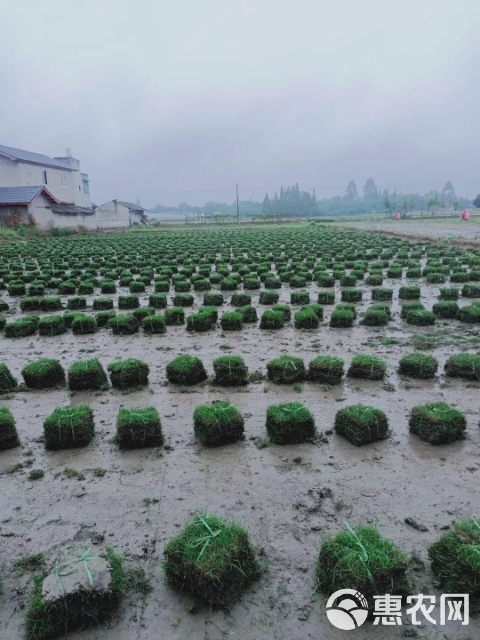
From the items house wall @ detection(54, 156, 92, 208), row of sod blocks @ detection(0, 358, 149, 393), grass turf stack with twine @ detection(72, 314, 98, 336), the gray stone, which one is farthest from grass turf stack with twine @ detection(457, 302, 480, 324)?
house wall @ detection(54, 156, 92, 208)

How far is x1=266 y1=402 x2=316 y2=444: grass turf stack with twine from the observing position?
6035 mm

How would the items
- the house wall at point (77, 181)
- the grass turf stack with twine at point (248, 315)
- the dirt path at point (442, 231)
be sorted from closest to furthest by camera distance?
the grass turf stack with twine at point (248, 315)
the dirt path at point (442, 231)
the house wall at point (77, 181)

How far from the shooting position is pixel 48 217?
4750 centimetres

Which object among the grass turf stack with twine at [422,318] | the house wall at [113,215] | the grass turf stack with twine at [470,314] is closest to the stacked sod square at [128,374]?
the grass turf stack with twine at [422,318]

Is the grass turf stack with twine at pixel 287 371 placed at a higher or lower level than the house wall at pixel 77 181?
lower

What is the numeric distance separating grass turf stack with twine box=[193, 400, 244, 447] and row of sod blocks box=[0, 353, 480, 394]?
1.84 meters

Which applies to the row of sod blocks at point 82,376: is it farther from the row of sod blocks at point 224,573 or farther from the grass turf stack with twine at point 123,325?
the row of sod blocks at point 224,573

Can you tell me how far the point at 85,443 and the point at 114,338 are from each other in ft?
16.9

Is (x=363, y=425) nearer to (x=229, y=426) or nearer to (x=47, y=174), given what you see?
(x=229, y=426)

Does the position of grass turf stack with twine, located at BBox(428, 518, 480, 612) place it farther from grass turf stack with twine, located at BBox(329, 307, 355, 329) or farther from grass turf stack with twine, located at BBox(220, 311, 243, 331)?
grass turf stack with twine, located at BBox(220, 311, 243, 331)

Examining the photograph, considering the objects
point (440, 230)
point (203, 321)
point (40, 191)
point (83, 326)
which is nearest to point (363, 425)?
point (203, 321)

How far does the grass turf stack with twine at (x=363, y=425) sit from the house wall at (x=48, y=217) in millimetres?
45328

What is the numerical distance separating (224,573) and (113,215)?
66.4m

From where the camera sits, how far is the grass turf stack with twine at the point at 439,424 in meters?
5.98
